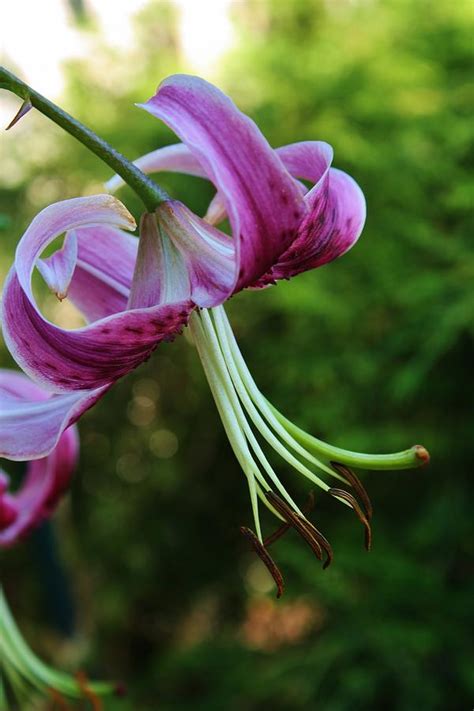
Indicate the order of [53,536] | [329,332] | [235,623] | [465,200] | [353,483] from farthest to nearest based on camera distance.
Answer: [235,623] < [53,536] < [329,332] < [465,200] < [353,483]

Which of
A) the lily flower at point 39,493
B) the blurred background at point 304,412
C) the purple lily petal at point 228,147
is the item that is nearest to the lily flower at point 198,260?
the purple lily petal at point 228,147

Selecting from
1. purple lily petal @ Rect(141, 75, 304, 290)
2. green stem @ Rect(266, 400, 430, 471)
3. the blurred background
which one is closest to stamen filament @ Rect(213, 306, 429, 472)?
green stem @ Rect(266, 400, 430, 471)

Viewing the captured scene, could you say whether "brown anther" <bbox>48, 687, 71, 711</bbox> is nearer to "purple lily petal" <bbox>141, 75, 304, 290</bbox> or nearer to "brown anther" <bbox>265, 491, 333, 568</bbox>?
"brown anther" <bbox>265, 491, 333, 568</bbox>

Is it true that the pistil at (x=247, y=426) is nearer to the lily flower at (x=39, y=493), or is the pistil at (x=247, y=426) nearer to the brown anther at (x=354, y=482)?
the brown anther at (x=354, y=482)

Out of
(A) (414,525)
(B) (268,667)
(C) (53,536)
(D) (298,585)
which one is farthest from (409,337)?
(C) (53,536)

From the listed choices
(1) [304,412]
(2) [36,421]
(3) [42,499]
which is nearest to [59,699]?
(3) [42,499]

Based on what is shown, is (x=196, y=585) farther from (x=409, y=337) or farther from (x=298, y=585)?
(x=409, y=337)
